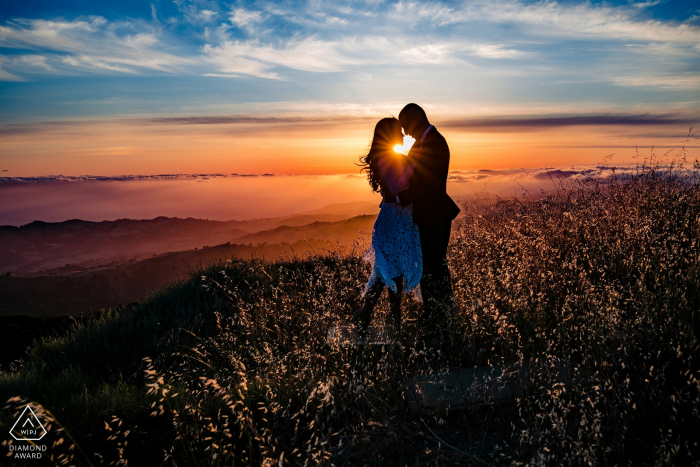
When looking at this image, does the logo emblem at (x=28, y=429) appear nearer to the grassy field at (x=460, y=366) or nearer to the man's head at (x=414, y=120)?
the grassy field at (x=460, y=366)

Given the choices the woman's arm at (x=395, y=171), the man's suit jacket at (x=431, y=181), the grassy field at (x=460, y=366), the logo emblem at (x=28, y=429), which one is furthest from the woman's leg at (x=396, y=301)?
the logo emblem at (x=28, y=429)

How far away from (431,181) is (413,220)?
0.41 m

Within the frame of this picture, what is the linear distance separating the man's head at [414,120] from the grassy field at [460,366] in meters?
1.60

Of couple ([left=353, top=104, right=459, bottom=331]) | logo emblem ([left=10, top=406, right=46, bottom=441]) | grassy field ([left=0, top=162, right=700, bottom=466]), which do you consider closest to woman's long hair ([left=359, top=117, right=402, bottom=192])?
couple ([left=353, top=104, right=459, bottom=331])

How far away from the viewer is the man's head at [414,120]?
3.95 metres

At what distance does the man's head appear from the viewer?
13.0 feet

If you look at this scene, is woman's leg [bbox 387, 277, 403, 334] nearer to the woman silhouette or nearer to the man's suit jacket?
the woman silhouette

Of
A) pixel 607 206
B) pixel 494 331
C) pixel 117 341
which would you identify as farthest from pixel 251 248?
pixel 607 206

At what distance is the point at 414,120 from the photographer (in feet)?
12.9

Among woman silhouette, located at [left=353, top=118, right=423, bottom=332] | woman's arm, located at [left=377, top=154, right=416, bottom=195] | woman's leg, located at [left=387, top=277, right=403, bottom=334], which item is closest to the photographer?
woman's arm, located at [left=377, top=154, right=416, bottom=195]

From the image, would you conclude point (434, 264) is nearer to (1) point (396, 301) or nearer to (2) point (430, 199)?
(1) point (396, 301)

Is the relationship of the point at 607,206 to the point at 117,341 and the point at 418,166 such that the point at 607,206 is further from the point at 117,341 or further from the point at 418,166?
the point at 117,341

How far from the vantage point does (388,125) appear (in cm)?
393

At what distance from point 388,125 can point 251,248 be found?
4.75m
